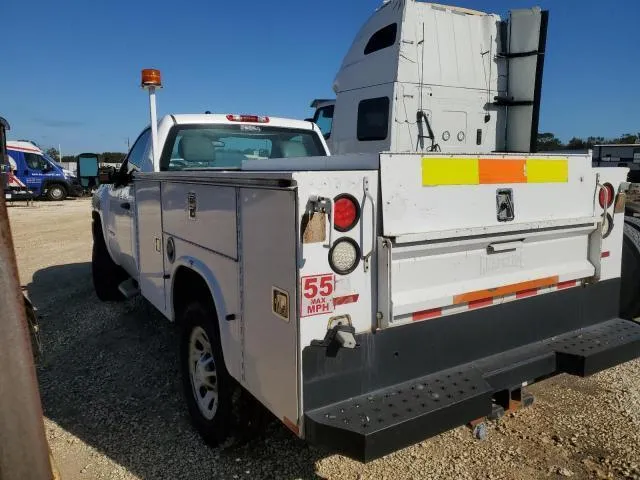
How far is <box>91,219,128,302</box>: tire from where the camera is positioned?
6238 millimetres

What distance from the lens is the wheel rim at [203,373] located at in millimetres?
3064

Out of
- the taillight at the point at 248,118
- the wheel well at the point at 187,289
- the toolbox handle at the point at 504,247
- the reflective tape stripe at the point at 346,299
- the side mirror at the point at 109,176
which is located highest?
the taillight at the point at 248,118

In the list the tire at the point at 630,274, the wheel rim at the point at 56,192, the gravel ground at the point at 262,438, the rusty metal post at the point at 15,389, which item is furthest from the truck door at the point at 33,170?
the tire at the point at 630,274

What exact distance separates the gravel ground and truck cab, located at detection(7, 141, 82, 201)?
2094cm

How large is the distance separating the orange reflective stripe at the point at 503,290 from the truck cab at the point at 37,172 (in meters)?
23.4

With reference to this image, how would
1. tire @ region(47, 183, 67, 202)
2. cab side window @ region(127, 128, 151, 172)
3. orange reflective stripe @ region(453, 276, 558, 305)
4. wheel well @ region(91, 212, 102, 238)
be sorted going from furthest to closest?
tire @ region(47, 183, 67, 202), wheel well @ region(91, 212, 102, 238), cab side window @ region(127, 128, 151, 172), orange reflective stripe @ region(453, 276, 558, 305)

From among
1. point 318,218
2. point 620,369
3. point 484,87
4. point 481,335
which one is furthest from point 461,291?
point 484,87

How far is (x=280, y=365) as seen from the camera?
7.21 ft

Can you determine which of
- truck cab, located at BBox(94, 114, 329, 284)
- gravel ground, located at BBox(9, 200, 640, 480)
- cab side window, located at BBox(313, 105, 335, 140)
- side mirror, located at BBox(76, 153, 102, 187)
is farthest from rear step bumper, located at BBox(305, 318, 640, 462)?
cab side window, located at BBox(313, 105, 335, 140)

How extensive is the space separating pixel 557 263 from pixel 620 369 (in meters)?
1.70

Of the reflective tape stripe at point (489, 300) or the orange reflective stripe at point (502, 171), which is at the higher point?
the orange reflective stripe at point (502, 171)

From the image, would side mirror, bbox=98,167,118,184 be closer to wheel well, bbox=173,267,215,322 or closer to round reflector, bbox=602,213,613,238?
wheel well, bbox=173,267,215,322

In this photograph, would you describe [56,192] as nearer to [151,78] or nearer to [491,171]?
[151,78]

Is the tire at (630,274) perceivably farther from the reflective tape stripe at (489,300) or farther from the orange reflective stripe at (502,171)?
the orange reflective stripe at (502,171)
